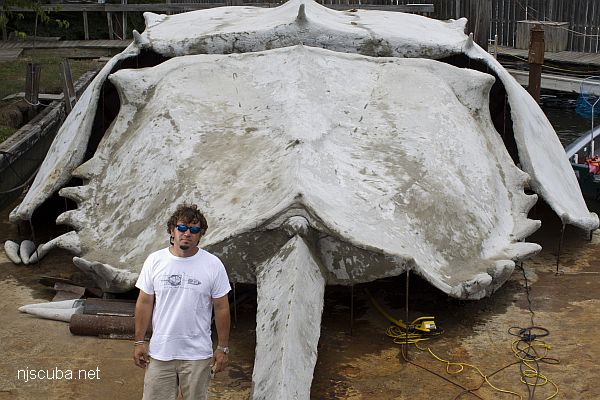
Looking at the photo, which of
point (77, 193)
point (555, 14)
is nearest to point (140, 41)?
point (77, 193)

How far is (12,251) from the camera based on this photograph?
8.16m

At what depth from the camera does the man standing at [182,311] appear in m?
4.80

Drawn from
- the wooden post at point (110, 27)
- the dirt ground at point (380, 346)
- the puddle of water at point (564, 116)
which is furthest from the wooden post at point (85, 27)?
the dirt ground at point (380, 346)

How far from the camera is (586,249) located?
334 inches

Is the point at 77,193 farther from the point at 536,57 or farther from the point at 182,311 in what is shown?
the point at 536,57

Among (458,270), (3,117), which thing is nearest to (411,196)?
(458,270)

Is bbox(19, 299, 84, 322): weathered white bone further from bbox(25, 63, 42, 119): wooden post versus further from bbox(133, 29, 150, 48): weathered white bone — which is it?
bbox(25, 63, 42, 119): wooden post

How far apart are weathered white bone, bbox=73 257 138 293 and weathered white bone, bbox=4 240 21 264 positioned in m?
1.43

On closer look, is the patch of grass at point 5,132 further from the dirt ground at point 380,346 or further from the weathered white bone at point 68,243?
the weathered white bone at point 68,243

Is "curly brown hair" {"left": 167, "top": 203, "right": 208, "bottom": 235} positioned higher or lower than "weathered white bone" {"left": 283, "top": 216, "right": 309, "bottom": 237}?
higher

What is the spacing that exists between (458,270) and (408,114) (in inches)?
57.5

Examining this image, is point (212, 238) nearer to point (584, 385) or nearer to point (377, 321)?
point (377, 321)

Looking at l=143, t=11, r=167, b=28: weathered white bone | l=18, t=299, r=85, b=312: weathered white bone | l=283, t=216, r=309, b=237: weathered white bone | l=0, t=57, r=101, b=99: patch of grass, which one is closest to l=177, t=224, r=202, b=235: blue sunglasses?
l=283, t=216, r=309, b=237: weathered white bone

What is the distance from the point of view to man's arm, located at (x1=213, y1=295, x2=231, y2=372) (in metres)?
4.87
